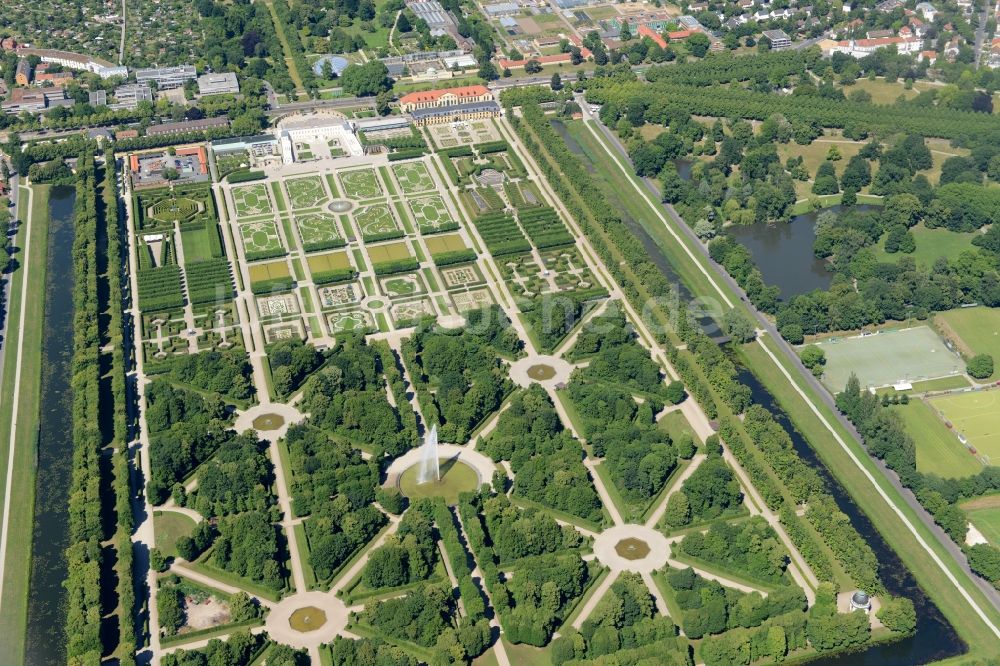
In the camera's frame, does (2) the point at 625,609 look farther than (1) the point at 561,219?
No

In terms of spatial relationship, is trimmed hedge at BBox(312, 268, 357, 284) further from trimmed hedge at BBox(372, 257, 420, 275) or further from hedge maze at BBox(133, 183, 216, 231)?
hedge maze at BBox(133, 183, 216, 231)

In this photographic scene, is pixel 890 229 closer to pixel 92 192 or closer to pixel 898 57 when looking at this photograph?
pixel 898 57

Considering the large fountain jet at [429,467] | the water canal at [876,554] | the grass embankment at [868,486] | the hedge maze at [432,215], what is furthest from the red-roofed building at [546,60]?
the large fountain jet at [429,467]

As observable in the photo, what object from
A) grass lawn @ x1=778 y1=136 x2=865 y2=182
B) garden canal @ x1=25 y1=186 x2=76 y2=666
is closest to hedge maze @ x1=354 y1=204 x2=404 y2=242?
garden canal @ x1=25 y1=186 x2=76 y2=666

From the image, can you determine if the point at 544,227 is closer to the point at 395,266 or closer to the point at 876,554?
the point at 395,266

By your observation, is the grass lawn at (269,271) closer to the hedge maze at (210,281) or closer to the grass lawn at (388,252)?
the hedge maze at (210,281)

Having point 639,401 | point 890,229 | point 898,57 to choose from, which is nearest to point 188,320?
point 639,401

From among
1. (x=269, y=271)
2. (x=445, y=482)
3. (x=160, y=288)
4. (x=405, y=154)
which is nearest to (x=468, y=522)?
(x=445, y=482)
